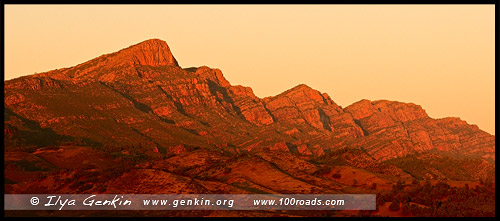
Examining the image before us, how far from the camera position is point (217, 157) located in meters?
182

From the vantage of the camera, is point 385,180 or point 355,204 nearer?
point 355,204

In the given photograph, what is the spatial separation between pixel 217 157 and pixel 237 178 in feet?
124
